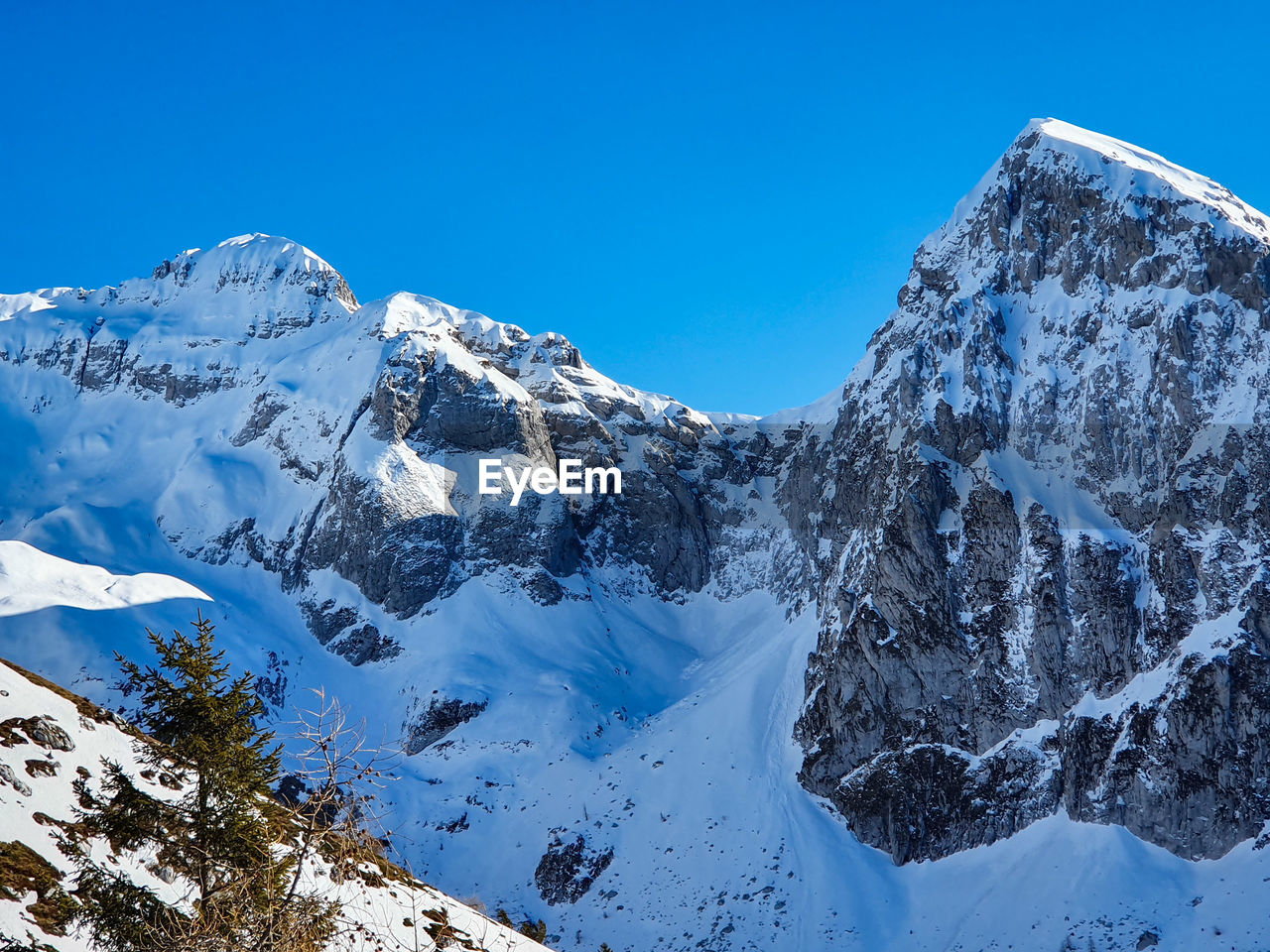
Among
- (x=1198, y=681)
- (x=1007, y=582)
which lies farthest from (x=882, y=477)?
(x=1198, y=681)

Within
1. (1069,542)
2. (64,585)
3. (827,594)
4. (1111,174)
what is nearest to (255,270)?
(64,585)

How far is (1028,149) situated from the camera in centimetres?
10781

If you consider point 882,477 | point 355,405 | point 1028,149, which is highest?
point 1028,149

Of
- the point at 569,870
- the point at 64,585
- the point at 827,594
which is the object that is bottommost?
the point at 569,870

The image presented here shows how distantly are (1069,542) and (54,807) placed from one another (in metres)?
76.6

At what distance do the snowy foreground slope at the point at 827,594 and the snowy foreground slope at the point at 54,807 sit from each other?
162 feet

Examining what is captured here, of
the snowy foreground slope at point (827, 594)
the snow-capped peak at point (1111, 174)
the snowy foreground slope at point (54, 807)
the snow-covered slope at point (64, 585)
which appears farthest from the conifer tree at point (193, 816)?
the snow-capped peak at point (1111, 174)

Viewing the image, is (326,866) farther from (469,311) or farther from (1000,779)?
(469,311)

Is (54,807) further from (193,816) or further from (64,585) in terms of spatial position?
(64,585)

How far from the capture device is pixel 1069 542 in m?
86.7

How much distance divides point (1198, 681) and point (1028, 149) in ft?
187

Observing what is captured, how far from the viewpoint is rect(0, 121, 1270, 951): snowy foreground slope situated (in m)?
78.1

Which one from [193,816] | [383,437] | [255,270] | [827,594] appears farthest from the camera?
[255,270]

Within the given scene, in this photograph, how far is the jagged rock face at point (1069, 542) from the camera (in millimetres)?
77250
